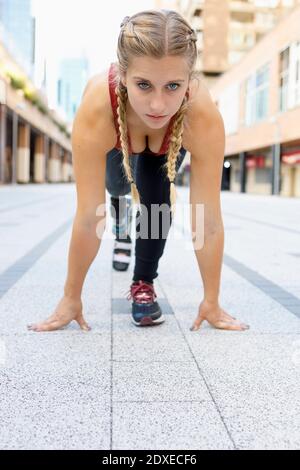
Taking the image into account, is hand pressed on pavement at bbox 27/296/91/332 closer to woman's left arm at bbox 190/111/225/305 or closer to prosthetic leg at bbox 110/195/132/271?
woman's left arm at bbox 190/111/225/305

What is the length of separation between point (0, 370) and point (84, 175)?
86 cm

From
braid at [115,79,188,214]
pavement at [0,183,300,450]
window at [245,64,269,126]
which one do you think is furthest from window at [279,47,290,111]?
braid at [115,79,188,214]

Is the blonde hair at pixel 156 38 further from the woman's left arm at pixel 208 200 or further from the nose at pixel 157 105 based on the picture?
the woman's left arm at pixel 208 200

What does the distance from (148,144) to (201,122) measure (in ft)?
0.97

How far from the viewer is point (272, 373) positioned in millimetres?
2090

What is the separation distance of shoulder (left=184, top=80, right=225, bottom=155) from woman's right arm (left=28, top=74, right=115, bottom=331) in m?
0.32

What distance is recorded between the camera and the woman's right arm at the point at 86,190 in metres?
2.32

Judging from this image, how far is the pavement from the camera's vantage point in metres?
1.56

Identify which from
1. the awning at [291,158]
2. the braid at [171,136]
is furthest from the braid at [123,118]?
the awning at [291,158]

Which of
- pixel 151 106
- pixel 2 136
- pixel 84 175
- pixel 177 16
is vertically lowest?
pixel 84 175

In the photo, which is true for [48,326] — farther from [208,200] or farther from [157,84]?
[157,84]

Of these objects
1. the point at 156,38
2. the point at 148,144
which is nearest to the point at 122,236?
the point at 148,144
